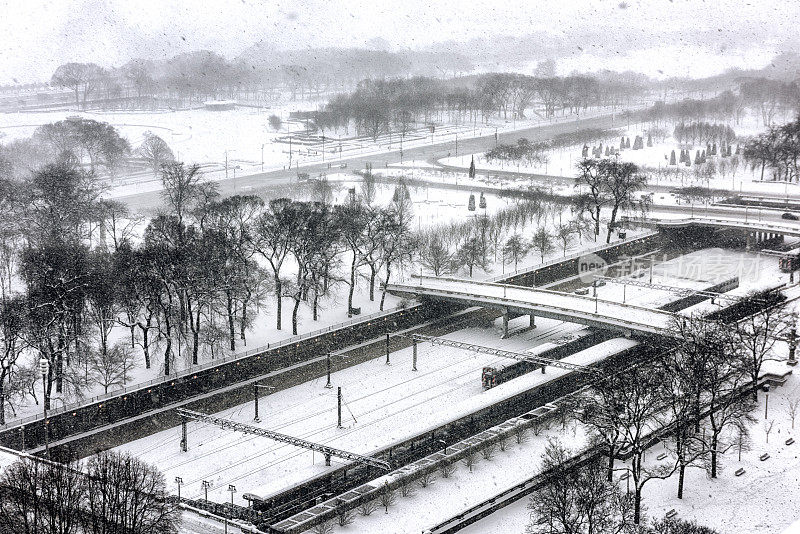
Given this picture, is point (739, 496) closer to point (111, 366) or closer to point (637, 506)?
point (637, 506)

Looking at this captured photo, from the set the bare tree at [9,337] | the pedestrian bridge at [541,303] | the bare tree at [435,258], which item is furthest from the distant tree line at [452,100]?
the bare tree at [9,337]

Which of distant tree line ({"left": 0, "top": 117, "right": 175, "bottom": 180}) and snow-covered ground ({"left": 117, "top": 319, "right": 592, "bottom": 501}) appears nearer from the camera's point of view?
snow-covered ground ({"left": 117, "top": 319, "right": 592, "bottom": 501})

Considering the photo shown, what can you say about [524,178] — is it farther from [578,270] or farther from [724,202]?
[578,270]

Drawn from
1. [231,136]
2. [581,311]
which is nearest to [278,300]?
[581,311]

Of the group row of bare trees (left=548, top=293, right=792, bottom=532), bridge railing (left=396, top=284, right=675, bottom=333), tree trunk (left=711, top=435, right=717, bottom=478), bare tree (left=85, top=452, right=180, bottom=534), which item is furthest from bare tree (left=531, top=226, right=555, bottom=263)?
bare tree (left=85, top=452, right=180, bottom=534)

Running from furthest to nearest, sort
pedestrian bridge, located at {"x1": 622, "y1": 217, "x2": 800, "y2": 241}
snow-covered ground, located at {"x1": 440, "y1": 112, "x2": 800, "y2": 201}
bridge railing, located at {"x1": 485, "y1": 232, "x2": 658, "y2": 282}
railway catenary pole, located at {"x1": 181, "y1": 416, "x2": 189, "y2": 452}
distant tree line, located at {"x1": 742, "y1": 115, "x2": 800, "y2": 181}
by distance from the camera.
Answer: distant tree line, located at {"x1": 742, "y1": 115, "x2": 800, "y2": 181}
snow-covered ground, located at {"x1": 440, "y1": 112, "x2": 800, "y2": 201}
pedestrian bridge, located at {"x1": 622, "y1": 217, "x2": 800, "y2": 241}
bridge railing, located at {"x1": 485, "y1": 232, "x2": 658, "y2": 282}
railway catenary pole, located at {"x1": 181, "y1": 416, "x2": 189, "y2": 452}

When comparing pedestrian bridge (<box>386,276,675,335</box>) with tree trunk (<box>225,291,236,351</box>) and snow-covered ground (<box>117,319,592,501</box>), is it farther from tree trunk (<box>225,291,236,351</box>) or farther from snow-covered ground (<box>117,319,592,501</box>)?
tree trunk (<box>225,291,236,351</box>)

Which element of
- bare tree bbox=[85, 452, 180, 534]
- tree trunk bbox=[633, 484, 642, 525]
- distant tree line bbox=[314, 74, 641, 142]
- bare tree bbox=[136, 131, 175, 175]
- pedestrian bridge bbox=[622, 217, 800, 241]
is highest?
distant tree line bbox=[314, 74, 641, 142]
